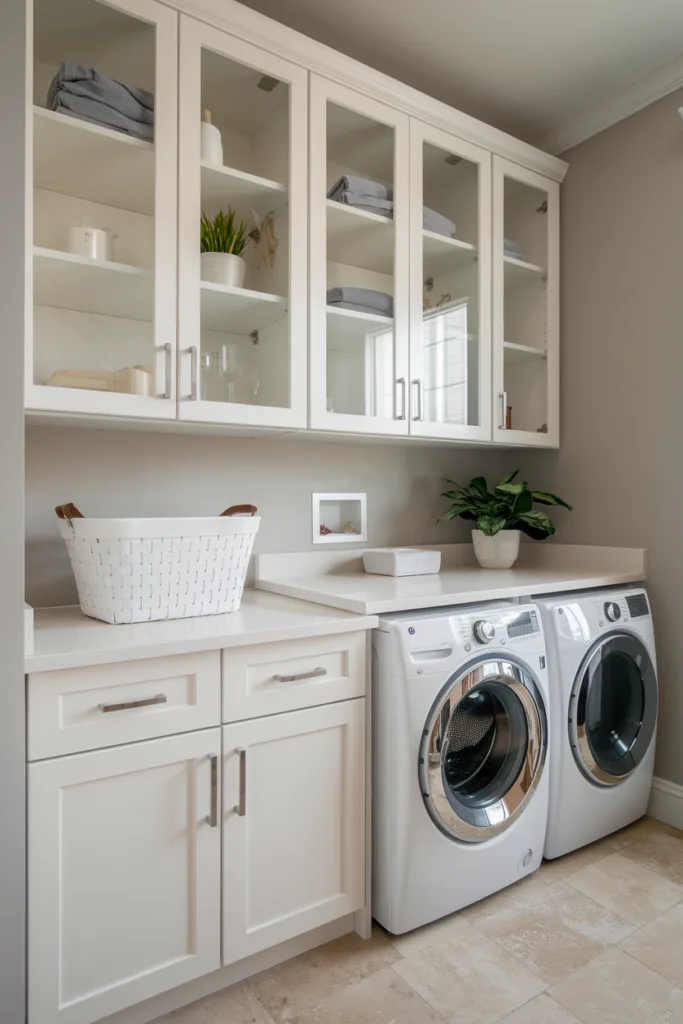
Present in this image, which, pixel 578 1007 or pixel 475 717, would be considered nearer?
pixel 578 1007

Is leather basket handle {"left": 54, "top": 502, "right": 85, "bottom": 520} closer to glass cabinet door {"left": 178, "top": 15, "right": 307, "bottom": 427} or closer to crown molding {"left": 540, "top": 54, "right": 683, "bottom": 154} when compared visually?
glass cabinet door {"left": 178, "top": 15, "right": 307, "bottom": 427}

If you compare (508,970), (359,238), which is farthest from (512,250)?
(508,970)

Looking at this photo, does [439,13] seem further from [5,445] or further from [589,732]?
[589,732]

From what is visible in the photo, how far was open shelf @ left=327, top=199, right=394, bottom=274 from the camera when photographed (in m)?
1.92

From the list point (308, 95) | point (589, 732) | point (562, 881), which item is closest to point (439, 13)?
point (308, 95)

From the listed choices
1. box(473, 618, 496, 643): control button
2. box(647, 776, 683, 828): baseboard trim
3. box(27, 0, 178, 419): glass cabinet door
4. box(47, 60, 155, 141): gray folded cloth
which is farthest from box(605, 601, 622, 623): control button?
box(47, 60, 155, 141): gray folded cloth

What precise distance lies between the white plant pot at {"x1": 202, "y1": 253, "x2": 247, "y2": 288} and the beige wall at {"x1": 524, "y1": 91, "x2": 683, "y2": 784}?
57.2 inches

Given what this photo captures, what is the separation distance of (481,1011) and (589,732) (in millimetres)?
891

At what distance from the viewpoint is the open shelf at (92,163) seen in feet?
4.83

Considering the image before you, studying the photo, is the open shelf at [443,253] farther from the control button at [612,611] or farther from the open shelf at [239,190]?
the control button at [612,611]

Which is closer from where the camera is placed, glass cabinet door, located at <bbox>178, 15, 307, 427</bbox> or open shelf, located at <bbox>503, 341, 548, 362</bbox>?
glass cabinet door, located at <bbox>178, 15, 307, 427</bbox>

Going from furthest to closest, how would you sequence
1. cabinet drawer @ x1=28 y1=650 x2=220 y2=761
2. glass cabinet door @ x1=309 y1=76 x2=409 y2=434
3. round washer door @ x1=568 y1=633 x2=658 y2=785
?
round washer door @ x1=568 y1=633 x2=658 y2=785, glass cabinet door @ x1=309 y1=76 x2=409 y2=434, cabinet drawer @ x1=28 y1=650 x2=220 y2=761

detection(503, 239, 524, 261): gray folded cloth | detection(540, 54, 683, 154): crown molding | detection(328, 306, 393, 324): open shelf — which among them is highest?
detection(540, 54, 683, 154): crown molding

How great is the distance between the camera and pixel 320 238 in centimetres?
186
